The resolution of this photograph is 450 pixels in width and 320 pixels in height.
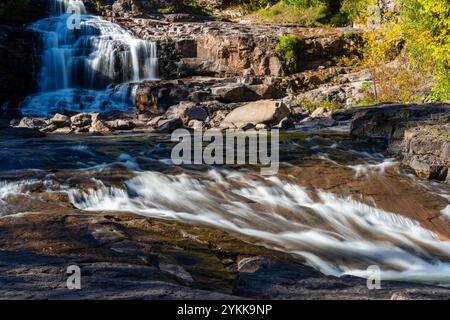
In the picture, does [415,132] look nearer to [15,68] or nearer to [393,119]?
[393,119]

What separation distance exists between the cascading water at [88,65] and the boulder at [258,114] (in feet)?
19.1

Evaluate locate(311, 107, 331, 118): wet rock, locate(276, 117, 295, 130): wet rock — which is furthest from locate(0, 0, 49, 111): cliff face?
locate(311, 107, 331, 118): wet rock

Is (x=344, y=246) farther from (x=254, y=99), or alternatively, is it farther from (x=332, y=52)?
(x=332, y=52)

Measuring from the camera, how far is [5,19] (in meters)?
23.2

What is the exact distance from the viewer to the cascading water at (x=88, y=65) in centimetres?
1923

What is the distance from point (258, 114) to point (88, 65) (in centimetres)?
1034

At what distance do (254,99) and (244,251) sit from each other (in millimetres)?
15091

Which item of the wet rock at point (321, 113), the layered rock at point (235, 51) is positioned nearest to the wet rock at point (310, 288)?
the wet rock at point (321, 113)

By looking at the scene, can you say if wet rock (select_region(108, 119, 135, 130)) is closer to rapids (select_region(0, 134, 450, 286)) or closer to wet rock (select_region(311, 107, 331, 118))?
rapids (select_region(0, 134, 450, 286))

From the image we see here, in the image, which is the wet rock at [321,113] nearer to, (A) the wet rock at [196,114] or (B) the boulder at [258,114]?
(B) the boulder at [258,114]

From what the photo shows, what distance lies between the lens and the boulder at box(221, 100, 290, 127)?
1495 centimetres

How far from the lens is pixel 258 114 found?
15.1m

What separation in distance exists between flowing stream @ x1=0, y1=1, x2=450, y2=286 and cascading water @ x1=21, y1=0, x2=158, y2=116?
25.3 feet
